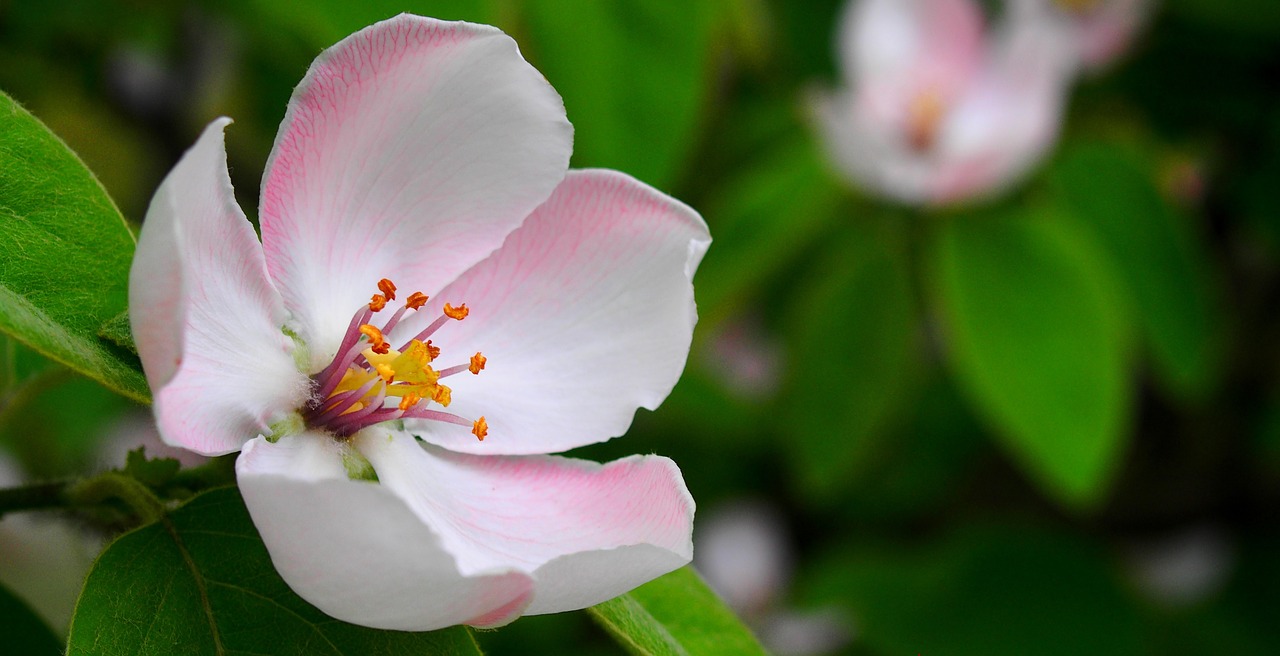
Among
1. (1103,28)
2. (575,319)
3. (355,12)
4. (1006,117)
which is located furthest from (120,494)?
(1103,28)

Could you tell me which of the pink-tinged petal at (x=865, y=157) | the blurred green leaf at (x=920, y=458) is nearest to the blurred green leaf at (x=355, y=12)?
the pink-tinged petal at (x=865, y=157)

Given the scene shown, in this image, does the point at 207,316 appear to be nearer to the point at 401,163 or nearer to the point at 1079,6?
the point at 401,163

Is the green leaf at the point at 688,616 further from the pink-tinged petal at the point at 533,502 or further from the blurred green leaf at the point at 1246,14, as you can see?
the blurred green leaf at the point at 1246,14

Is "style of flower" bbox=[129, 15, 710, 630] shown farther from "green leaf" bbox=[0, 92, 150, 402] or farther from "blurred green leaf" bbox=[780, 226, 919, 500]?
"blurred green leaf" bbox=[780, 226, 919, 500]

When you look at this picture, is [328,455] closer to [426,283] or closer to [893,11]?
[426,283]

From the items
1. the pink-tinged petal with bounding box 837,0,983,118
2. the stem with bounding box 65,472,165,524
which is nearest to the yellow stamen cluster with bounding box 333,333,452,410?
the stem with bounding box 65,472,165,524
